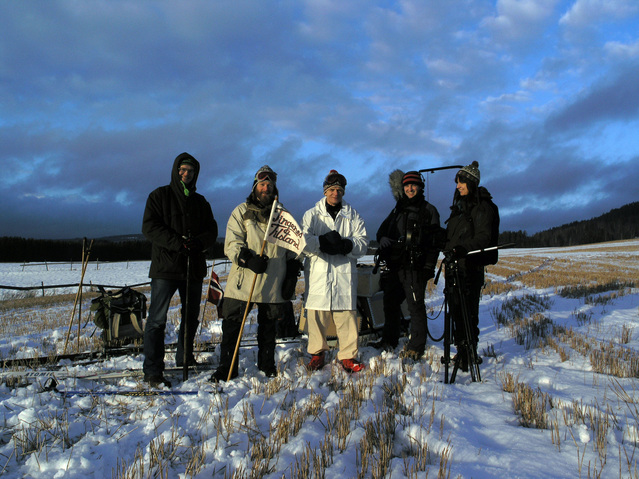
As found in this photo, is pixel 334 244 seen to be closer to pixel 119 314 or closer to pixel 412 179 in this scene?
pixel 412 179

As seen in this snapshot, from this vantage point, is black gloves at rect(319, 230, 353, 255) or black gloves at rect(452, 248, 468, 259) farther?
black gloves at rect(319, 230, 353, 255)

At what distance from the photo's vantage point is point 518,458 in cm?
212

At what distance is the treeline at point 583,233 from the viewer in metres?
105

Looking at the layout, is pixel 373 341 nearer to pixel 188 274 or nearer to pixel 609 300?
pixel 188 274

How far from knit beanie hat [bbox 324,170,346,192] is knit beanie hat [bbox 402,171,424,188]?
0.87 metres

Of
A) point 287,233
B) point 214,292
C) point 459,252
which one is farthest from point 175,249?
point 459,252

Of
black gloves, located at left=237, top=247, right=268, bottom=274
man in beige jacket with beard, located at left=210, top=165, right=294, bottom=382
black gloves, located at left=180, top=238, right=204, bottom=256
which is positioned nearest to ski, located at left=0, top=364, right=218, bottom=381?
man in beige jacket with beard, located at left=210, top=165, right=294, bottom=382

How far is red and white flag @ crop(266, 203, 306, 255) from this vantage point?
3926mm

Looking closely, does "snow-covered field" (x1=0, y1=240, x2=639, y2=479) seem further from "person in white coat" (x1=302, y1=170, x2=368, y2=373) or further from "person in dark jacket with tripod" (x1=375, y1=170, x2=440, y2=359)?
"person in dark jacket with tripod" (x1=375, y1=170, x2=440, y2=359)

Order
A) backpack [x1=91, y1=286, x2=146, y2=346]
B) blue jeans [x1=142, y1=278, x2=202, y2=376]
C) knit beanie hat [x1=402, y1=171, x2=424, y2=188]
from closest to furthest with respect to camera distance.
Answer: blue jeans [x1=142, y1=278, x2=202, y2=376] → knit beanie hat [x1=402, y1=171, x2=424, y2=188] → backpack [x1=91, y1=286, x2=146, y2=346]

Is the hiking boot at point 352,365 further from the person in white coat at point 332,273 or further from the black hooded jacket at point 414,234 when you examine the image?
the black hooded jacket at point 414,234

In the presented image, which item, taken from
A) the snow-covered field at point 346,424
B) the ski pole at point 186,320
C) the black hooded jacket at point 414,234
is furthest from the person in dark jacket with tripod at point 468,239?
the ski pole at point 186,320

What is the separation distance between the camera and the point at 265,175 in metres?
4.11

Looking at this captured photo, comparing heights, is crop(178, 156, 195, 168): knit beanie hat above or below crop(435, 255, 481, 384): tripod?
above
